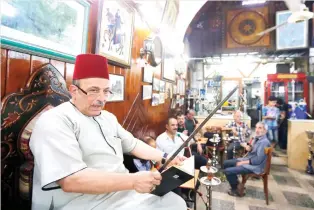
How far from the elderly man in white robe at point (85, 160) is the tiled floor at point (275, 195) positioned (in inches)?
82.7

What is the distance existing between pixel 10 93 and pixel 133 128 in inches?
67.7

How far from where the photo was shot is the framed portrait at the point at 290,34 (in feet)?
23.5

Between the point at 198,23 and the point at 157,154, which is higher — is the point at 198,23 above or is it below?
above

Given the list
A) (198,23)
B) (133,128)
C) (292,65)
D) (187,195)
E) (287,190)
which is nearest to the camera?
(133,128)

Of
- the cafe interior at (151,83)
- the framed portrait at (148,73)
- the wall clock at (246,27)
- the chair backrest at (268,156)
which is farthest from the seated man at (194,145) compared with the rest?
the wall clock at (246,27)

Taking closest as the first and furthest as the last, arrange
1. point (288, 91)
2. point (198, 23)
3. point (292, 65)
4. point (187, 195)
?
point (187, 195) < point (288, 91) < point (198, 23) < point (292, 65)

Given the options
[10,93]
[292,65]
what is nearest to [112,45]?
[10,93]

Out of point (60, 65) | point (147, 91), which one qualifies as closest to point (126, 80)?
point (147, 91)

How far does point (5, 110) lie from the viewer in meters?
0.99

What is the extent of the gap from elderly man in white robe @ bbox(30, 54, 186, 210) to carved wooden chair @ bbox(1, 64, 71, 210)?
0.10 m

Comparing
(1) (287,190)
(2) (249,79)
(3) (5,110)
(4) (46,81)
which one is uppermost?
(2) (249,79)

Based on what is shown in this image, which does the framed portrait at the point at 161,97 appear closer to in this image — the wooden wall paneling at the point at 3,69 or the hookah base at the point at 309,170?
the wooden wall paneling at the point at 3,69

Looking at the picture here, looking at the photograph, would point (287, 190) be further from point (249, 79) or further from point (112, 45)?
point (249, 79)

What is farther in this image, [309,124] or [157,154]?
[309,124]
